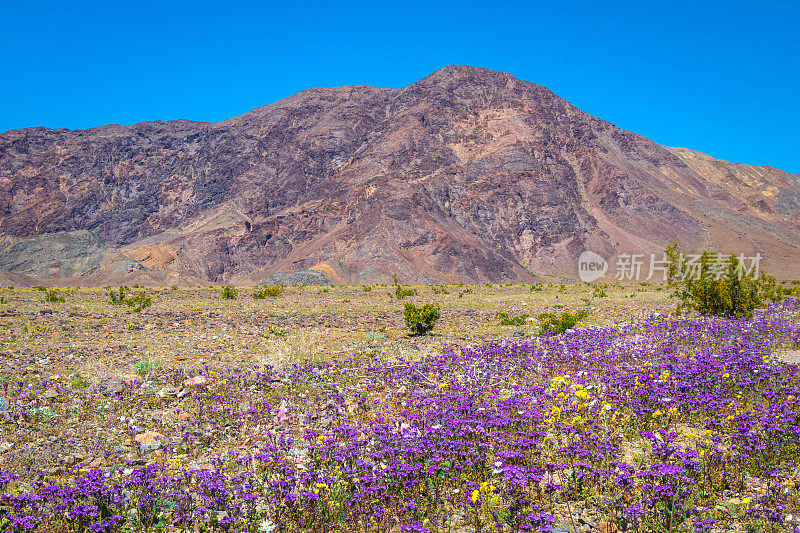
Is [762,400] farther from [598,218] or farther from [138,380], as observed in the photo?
[598,218]

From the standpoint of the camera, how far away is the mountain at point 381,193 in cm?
11538

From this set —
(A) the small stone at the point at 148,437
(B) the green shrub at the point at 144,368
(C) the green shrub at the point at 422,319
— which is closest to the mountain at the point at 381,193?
(C) the green shrub at the point at 422,319

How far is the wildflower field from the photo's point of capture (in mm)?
4891

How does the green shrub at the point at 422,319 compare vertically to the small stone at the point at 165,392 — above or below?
above

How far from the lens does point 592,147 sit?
518 ft

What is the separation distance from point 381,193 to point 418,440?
12035 cm

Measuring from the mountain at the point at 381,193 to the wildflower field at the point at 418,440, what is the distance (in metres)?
87.1

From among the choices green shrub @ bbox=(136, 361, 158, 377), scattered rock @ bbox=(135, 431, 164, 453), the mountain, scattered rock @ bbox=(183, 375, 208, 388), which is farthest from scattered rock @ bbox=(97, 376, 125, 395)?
the mountain

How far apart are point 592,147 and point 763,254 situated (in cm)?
5848

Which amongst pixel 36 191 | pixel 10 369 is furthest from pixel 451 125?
pixel 10 369

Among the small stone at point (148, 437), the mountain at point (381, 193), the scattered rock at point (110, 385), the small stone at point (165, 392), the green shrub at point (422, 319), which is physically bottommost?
the small stone at point (148, 437)

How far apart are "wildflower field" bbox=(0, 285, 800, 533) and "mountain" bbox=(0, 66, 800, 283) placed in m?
87.1

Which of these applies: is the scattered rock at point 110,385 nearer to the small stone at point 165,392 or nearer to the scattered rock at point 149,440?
→ the small stone at point 165,392

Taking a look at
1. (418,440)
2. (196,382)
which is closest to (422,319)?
(196,382)
